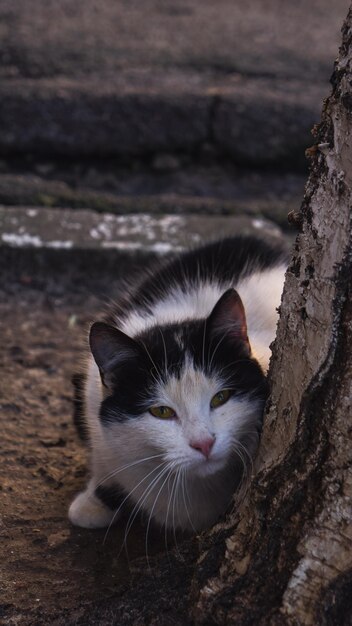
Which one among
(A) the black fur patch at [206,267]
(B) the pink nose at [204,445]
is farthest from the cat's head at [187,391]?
(A) the black fur patch at [206,267]

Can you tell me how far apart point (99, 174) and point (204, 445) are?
8.87 ft

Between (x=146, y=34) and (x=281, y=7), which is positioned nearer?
(x=146, y=34)

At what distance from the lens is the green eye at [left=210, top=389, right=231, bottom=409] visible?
1.94m

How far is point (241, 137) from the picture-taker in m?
4.34

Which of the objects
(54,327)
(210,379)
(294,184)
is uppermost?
(210,379)

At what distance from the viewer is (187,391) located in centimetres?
193

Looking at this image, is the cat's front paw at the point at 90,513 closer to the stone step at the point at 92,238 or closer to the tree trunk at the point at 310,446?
the tree trunk at the point at 310,446

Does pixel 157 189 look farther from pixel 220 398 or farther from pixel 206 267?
pixel 220 398

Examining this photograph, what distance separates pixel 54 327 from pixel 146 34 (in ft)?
8.31

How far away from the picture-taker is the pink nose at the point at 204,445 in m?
1.83

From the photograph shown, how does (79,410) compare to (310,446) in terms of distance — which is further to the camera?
(79,410)

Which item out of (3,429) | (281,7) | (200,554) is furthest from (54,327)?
(281,7)

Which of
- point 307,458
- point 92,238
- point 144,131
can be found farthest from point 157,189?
point 307,458

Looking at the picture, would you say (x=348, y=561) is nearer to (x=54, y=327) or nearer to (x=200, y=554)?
(x=200, y=554)
